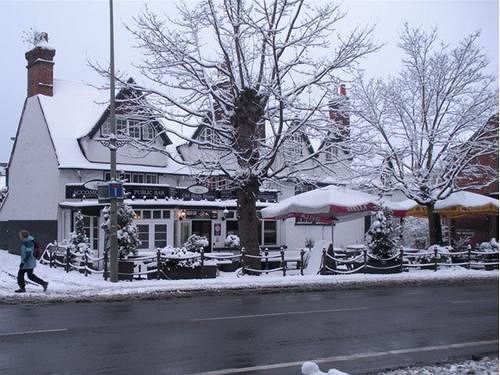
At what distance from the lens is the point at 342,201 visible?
2072cm

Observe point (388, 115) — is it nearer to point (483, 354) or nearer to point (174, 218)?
point (174, 218)

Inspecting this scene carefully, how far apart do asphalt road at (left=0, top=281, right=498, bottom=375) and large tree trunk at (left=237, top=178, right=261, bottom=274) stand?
5.28 metres

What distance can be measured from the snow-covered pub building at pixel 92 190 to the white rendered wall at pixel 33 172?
0.05m

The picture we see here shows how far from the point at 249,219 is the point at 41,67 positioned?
52.3ft

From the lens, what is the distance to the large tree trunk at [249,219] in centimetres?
1994

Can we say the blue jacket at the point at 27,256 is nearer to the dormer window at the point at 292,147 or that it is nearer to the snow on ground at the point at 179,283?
the snow on ground at the point at 179,283

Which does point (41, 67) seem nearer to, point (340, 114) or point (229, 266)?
point (229, 266)

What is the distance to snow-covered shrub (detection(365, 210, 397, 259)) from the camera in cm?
2212

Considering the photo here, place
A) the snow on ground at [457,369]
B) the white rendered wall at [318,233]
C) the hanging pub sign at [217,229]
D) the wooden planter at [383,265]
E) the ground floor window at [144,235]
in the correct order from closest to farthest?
the snow on ground at [457,369] < the wooden planter at [383,265] < the ground floor window at [144,235] < the hanging pub sign at [217,229] < the white rendered wall at [318,233]

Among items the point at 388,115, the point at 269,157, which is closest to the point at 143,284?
the point at 269,157

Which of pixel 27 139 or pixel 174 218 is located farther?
pixel 27 139

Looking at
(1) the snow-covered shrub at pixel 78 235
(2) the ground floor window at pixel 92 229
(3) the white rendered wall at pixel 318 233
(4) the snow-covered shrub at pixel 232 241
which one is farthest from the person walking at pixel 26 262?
(3) the white rendered wall at pixel 318 233

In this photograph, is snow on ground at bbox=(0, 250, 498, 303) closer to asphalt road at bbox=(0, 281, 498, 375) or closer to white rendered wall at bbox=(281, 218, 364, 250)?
asphalt road at bbox=(0, 281, 498, 375)

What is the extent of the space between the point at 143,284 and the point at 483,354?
1073 centimetres
